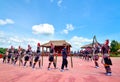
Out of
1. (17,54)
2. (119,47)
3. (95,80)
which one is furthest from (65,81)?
(119,47)

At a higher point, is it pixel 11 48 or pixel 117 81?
pixel 11 48

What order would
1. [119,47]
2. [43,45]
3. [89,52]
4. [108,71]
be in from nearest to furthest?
[108,71]
[89,52]
[43,45]
[119,47]

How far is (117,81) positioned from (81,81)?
73.4 inches

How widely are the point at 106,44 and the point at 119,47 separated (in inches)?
2987

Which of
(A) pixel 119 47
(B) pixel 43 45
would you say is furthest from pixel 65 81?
(A) pixel 119 47

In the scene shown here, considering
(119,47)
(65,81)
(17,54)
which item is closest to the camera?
(65,81)

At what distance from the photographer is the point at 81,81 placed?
32.1 feet

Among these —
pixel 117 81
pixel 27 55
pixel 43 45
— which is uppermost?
pixel 43 45

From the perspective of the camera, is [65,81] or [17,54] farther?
[17,54]

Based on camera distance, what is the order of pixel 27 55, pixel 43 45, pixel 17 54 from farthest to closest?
1. pixel 43 45
2. pixel 17 54
3. pixel 27 55

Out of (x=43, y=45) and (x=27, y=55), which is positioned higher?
(x=43, y=45)

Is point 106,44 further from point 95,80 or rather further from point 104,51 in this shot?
point 95,80

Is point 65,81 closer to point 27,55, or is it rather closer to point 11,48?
point 27,55

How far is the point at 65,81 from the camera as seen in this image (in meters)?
9.72
